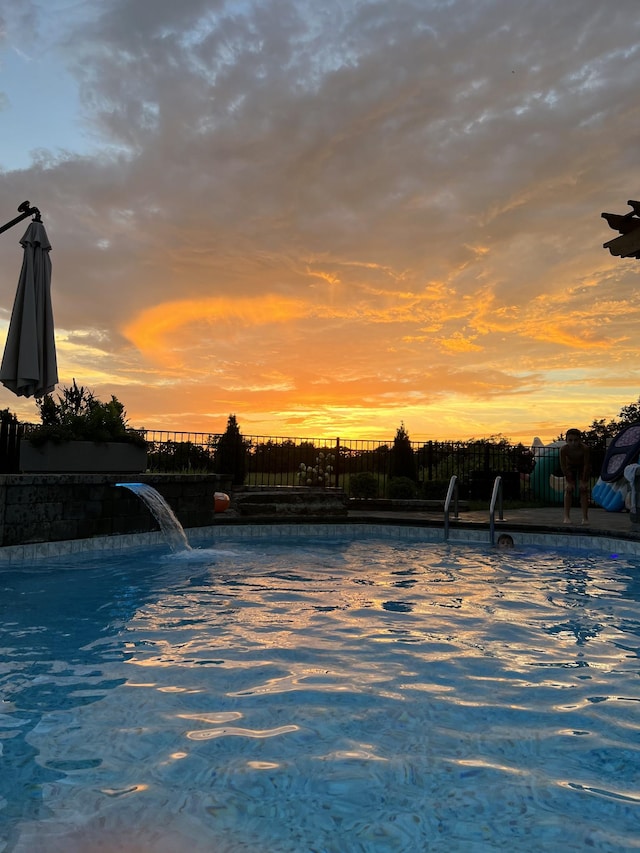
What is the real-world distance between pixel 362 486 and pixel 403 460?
135 inches

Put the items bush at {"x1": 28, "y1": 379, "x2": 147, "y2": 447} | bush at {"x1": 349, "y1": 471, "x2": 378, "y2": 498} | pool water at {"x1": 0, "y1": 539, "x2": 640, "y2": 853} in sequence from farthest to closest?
bush at {"x1": 349, "y1": 471, "x2": 378, "y2": 498}, bush at {"x1": 28, "y1": 379, "x2": 147, "y2": 447}, pool water at {"x1": 0, "y1": 539, "x2": 640, "y2": 853}

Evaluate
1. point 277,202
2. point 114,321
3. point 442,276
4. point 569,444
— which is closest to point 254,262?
point 277,202

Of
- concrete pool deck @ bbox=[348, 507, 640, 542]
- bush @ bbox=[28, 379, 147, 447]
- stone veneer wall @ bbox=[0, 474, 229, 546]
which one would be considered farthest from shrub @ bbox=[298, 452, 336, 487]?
bush @ bbox=[28, 379, 147, 447]

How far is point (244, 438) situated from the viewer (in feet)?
55.3

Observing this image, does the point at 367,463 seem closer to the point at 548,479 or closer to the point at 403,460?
the point at 403,460

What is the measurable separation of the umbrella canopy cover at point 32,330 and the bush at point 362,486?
9.18 m

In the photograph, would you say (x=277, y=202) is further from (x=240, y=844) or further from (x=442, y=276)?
(x=240, y=844)

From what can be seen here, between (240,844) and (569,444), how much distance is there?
10.8 metres

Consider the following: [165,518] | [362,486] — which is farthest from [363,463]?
[165,518]

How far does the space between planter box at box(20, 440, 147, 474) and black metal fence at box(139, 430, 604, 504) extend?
16.1 ft

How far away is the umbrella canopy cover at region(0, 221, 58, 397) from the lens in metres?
9.06

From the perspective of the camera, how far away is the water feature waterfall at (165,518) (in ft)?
30.8

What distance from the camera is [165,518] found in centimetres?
964

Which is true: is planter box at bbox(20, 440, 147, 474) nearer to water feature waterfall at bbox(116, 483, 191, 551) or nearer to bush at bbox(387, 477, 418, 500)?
water feature waterfall at bbox(116, 483, 191, 551)
